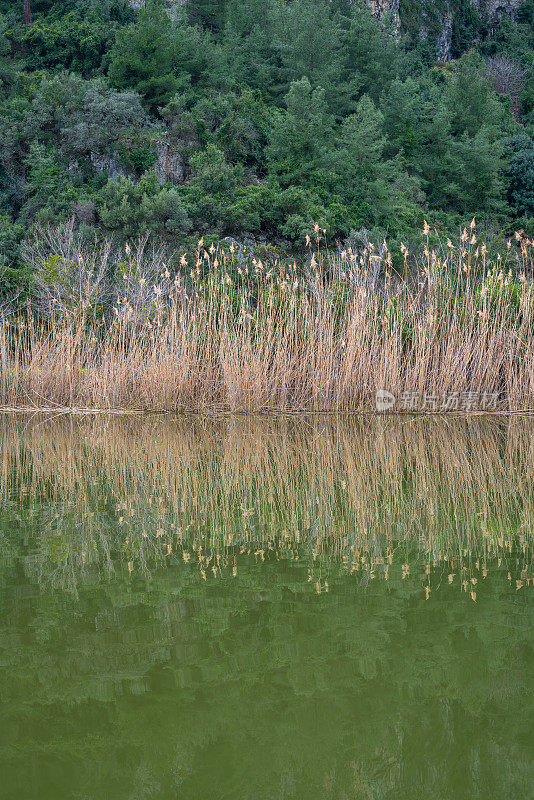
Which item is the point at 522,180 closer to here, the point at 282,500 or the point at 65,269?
the point at 65,269

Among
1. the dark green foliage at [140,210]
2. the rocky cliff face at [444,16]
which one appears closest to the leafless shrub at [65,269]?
the dark green foliage at [140,210]

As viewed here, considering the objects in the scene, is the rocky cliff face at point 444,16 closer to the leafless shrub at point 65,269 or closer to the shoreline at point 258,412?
the leafless shrub at point 65,269

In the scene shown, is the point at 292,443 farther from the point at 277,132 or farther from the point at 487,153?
the point at 487,153

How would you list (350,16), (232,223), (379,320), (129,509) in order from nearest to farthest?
(129,509) < (379,320) < (232,223) < (350,16)

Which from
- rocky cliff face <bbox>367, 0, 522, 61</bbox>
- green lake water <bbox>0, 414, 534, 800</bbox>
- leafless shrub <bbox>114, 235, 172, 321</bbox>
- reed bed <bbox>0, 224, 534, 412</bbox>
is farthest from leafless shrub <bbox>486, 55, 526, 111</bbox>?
green lake water <bbox>0, 414, 534, 800</bbox>

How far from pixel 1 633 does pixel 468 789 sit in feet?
3.96

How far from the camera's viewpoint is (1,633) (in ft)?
6.57

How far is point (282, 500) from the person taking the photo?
3545 millimetres

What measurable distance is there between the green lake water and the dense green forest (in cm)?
1021

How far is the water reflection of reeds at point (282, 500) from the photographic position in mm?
2629

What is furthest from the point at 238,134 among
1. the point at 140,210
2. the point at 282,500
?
the point at 282,500

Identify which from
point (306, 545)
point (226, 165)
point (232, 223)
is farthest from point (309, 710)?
point (226, 165)

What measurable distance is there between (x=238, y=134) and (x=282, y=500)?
48.4 ft

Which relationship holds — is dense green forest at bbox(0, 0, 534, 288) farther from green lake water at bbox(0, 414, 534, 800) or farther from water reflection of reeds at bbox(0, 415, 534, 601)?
green lake water at bbox(0, 414, 534, 800)
